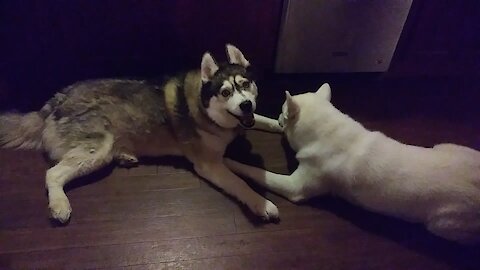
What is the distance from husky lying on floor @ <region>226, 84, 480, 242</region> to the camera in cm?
160

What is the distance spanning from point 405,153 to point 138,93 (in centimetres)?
138

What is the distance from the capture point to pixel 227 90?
1.72 m

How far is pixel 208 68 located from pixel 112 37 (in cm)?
78

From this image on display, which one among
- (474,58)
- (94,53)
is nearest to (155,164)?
(94,53)

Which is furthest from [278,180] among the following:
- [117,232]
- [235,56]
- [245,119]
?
[117,232]

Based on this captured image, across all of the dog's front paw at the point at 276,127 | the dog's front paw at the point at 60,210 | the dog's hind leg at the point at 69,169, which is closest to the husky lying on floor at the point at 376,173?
the dog's front paw at the point at 276,127

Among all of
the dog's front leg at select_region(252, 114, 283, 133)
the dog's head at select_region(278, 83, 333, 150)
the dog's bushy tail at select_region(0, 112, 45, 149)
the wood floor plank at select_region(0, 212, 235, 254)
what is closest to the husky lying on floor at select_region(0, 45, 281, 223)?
the dog's bushy tail at select_region(0, 112, 45, 149)

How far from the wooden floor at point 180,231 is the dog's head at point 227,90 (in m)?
0.45

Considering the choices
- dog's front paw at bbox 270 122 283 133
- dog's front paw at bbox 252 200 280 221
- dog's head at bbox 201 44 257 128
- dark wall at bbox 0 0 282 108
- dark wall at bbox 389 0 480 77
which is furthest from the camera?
dark wall at bbox 389 0 480 77

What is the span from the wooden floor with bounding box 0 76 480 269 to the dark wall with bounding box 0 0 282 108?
538 millimetres

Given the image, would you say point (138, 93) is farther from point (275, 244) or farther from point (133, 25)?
point (275, 244)

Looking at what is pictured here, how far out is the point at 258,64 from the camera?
8.14 ft

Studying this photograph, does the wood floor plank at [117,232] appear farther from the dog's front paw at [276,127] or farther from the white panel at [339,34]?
the white panel at [339,34]

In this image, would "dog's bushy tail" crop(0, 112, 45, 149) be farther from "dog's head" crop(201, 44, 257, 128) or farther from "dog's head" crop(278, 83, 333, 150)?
"dog's head" crop(278, 83, 333, 150)
